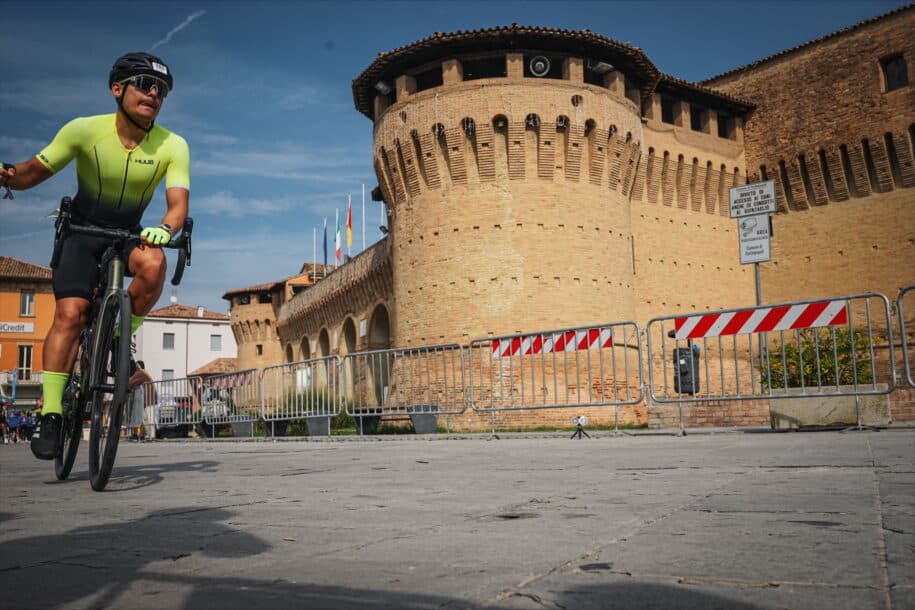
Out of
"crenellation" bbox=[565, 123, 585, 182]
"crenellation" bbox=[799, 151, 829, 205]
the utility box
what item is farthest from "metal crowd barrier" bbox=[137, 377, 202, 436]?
"crenellation" bbox=[799, 151, 829, 205]

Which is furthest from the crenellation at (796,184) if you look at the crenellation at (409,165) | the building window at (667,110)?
the crenellation at (409,165)

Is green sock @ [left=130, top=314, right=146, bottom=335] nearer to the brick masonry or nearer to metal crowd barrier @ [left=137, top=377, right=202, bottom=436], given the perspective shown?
metal crowd barrier @ [left=137, top=377, right=202, bottom=436]

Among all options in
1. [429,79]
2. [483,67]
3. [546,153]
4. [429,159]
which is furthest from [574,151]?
[429,79]

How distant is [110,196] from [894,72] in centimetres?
3306

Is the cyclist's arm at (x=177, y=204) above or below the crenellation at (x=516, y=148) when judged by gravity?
below

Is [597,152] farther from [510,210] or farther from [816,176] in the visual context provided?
[816,176]

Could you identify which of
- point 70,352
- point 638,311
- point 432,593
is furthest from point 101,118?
point 638,311

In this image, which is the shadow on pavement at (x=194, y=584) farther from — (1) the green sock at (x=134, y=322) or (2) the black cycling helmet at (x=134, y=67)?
(2) the black cycling helmet at (x=134, y=67)

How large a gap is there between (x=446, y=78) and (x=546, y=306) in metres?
7.96

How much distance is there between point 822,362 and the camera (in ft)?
35.9

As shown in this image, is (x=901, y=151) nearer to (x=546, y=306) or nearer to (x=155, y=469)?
(x=546, y=306)

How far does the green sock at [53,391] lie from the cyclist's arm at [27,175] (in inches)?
39.0

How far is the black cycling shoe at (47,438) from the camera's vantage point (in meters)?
4.26

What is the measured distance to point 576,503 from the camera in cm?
321
